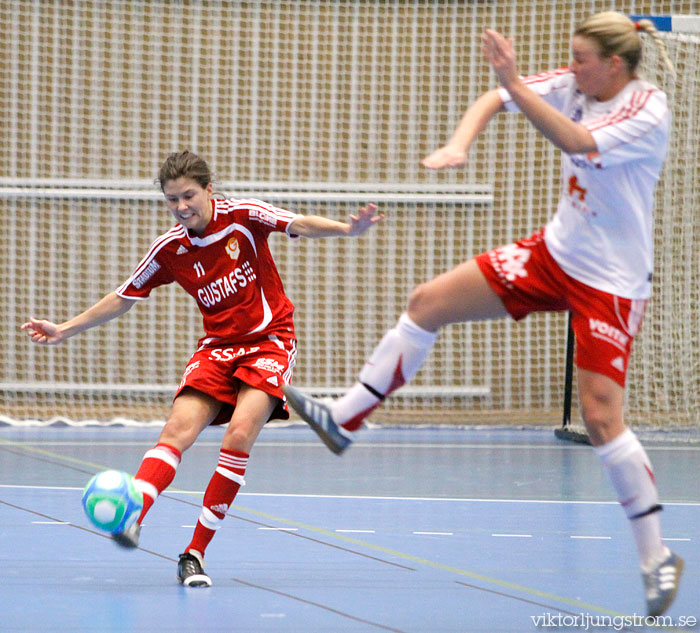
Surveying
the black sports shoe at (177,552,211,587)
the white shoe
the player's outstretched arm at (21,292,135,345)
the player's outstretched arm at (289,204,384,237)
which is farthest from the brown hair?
the white shoe

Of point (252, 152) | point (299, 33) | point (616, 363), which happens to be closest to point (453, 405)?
point (252, 152)

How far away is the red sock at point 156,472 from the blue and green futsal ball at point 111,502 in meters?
0.21

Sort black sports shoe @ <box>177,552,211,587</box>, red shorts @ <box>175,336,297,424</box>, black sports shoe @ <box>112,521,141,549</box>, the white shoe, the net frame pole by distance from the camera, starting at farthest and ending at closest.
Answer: the net frame pole → red shorts @ <box>175,336,297,424</box> → black sports shoe @ <box>177,552,211,587</box> → black sports shoe @ <box>112,521,141,549</box> → the white shoe

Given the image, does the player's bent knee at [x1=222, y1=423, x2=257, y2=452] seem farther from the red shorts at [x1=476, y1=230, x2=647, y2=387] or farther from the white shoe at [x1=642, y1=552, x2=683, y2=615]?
the white shoe at [x1=642, y1=552, x2=683, y2=615]

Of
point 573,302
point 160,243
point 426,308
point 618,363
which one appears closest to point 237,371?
point 160,243

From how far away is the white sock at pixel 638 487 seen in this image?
9.05 ft

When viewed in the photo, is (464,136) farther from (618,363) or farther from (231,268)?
(231,268)

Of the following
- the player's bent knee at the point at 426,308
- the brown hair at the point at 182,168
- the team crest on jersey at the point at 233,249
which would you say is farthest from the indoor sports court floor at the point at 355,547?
the brown hair at the point at 182,168

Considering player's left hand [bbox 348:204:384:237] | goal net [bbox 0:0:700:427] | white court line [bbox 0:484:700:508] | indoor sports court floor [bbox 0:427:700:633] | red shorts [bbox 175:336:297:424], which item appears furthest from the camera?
goal net [bbox 0:0:700:427]

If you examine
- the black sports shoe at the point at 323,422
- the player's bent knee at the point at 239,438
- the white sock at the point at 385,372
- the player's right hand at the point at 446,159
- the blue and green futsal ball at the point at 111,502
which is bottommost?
the blue and green futsal ball at the point at 111,502

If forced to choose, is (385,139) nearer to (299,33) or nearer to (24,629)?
(299,33)

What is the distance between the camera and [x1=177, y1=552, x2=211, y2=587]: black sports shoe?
323cm

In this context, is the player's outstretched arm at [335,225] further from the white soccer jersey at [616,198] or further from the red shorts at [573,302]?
the white soccer jersey at [616,198]

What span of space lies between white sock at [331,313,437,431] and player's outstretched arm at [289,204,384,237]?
0.56m
